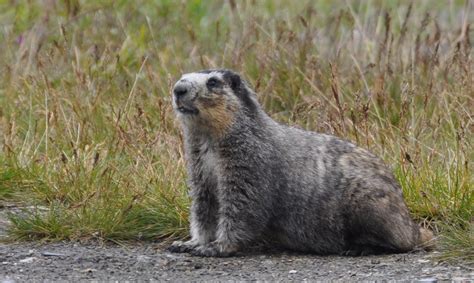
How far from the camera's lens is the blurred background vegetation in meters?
7.32

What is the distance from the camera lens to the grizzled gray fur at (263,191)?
6.83m

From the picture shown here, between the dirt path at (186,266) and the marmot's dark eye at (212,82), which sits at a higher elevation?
the marmot's dark eye at (212,82)

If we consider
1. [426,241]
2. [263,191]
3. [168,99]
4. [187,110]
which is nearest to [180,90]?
[187,110]

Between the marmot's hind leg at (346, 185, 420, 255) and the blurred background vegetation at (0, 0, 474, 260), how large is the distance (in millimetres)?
225

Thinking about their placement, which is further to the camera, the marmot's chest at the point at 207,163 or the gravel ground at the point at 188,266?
the marmot's chest at the point at 207,163

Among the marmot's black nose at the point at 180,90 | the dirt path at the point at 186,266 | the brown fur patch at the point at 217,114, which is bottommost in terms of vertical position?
the dirt path at the point at 186,266

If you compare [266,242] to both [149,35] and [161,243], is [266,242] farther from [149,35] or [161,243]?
[149,35]

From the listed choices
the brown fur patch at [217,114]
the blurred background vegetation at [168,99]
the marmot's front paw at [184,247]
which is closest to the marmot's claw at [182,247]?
the marmot's front paw at [184,247]

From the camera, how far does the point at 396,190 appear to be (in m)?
6.99

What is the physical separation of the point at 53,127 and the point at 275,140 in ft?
7.23

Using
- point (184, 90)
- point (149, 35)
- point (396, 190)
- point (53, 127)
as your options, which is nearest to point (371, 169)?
point (396, 190)

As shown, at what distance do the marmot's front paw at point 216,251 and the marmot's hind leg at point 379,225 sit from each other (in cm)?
70

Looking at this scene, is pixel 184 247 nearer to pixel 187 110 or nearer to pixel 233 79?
pixel 187 110

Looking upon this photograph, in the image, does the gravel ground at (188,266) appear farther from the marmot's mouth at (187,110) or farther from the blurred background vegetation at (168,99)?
the marmot's mouth at (187,110)
